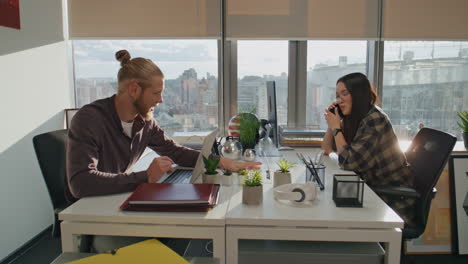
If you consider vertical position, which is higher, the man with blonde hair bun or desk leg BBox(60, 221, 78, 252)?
the man with blonde hair bun

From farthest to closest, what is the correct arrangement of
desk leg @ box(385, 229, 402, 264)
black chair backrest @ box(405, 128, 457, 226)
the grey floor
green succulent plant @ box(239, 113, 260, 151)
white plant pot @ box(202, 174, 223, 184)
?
the grey floor < green succulent plant @ box(239, 113, 260, 151) < black chair backrest @ box(405, 128, 457, 226) < white plant pot @ box(202, 174, 223, 184) < desk leg @ box(385, 229, 402, 264)

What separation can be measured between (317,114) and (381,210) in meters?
2.15

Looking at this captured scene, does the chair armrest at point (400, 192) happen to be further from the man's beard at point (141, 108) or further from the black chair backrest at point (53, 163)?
the black chair backrest at point (53, 163)

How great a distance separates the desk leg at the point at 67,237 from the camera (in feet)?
4.30

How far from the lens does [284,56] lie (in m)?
3.39

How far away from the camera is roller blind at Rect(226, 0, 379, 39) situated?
3.17 meters

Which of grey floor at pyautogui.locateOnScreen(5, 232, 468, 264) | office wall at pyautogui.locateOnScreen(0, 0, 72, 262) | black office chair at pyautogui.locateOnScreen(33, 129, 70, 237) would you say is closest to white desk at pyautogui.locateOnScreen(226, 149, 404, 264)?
black office chair at pyautogui.locateOnScreen(33, 129, 70, 237)

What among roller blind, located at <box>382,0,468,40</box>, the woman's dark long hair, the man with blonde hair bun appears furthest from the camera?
roller blind, located at <box>382,0,468,40</box>

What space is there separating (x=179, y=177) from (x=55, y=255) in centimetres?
139

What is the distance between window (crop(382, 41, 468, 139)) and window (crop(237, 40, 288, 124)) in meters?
0.90

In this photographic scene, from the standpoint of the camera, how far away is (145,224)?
127 cm

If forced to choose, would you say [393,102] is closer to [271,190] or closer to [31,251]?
[271,190]

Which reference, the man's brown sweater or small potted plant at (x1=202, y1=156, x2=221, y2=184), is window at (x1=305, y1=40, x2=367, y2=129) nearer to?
the man's brown sweater

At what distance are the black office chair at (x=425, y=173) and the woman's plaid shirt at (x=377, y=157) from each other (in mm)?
64
